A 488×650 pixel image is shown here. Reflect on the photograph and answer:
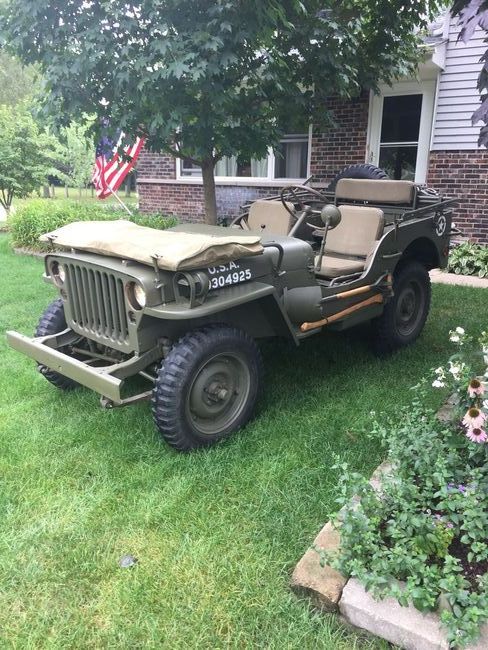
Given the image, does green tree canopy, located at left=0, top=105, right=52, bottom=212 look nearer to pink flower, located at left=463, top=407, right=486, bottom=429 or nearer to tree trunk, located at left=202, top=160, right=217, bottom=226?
tree trunk, located at left=202, top=160, right=217, bottom=226

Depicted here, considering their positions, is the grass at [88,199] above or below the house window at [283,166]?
below

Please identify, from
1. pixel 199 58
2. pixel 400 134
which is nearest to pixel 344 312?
pixel 199 58

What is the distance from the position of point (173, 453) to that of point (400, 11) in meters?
5.69

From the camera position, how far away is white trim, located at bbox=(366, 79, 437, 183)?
9031 mm

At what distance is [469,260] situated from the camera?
8086 millimetres

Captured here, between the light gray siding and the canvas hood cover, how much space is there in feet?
22.3

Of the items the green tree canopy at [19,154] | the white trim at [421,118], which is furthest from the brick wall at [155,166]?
the white trim at [421,118]

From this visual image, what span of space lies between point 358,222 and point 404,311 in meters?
0.99

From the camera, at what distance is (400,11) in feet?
20.6

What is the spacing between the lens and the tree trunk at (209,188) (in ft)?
21.0

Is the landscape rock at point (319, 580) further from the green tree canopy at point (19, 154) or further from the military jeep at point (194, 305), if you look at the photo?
the green tree canopy at point (19, 154)

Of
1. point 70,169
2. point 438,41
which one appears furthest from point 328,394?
point 70,169

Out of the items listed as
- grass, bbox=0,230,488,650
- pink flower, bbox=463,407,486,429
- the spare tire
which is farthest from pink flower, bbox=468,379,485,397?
the spare tire

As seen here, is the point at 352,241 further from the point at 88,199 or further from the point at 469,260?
the point at 88,199
